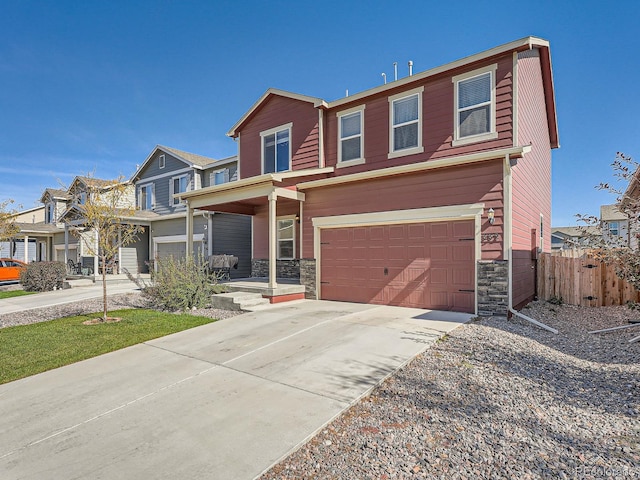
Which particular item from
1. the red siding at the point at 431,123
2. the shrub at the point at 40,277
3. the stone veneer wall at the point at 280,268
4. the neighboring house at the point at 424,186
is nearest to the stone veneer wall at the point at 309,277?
the neighboring house at the point at 424,186

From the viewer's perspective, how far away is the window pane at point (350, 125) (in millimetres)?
11352

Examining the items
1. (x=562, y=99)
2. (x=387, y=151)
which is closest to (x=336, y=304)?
(x=387, y=151)

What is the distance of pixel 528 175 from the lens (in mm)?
9938

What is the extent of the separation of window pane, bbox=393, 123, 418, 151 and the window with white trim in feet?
15.4

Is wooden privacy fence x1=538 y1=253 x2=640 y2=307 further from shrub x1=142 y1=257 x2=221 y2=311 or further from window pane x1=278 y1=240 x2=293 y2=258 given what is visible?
shrub x1=142 y1=257 x2=221 y2=311

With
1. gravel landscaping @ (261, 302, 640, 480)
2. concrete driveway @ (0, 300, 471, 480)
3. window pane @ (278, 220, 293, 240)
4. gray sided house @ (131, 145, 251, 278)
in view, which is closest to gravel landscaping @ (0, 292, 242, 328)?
concrete driveway @ (0, 300, 471, 480)

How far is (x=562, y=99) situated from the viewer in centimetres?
1366

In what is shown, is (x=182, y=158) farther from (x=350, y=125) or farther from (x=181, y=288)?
(x=181, y=288)

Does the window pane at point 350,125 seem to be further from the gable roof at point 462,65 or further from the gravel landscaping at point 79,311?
the gravel landscaping at point 79,311

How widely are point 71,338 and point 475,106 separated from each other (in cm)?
1066

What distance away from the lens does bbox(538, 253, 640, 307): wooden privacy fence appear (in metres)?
10.3

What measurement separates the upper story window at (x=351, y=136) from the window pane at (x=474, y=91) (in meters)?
3.00

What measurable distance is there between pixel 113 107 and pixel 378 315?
1610cm

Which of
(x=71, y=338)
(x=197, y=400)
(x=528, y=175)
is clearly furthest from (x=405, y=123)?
(x=71, y=338)
